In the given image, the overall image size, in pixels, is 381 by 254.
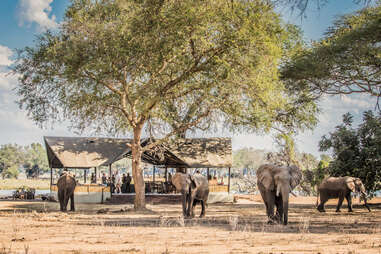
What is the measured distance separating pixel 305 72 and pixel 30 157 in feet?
431

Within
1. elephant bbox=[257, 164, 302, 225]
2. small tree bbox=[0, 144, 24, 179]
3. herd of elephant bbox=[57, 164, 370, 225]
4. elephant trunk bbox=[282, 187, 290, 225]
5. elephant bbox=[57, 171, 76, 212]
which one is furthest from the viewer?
small tree bbox=[0, 144, 24, 179]

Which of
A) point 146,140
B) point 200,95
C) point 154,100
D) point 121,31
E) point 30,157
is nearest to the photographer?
point 121,31

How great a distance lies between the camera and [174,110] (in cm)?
2102

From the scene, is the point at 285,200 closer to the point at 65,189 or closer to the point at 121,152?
the point at 65,189

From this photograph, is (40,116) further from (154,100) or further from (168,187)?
(168,187)

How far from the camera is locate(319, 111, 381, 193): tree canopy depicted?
2180 centimetres

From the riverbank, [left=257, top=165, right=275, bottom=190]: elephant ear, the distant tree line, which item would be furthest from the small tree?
[left=257, top=165, right=275, bottom=190]: elephant ear

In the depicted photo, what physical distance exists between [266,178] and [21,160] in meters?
127

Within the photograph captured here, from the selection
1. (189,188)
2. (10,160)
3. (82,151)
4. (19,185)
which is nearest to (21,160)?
(10,160)

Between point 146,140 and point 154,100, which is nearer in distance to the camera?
point 154,100

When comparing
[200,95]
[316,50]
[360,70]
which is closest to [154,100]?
[200,95]

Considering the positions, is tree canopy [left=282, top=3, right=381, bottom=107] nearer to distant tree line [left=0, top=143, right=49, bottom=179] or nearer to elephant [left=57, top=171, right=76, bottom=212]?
elephant [left=57, top=171, right=76, bottom=212]

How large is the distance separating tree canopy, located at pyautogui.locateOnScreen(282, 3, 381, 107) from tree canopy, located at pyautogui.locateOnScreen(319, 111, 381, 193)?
8.99 ft

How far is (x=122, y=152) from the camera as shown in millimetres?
26781
